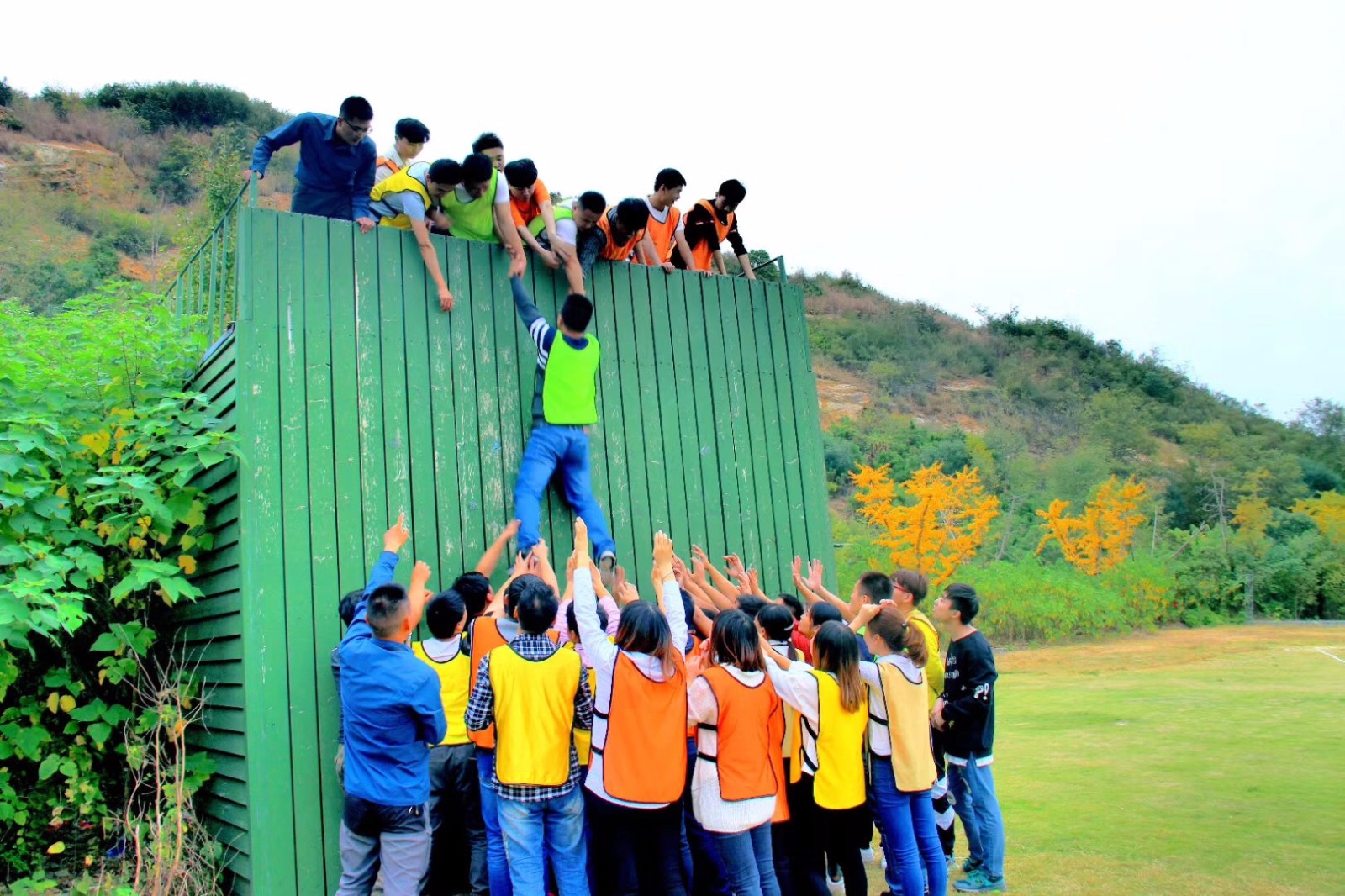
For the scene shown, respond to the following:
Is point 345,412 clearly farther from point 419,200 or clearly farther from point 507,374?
point 419,200

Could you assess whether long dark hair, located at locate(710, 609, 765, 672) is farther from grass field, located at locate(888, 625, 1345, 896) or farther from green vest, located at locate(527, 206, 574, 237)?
green vest, located at locate(527, 206, 574, 237)

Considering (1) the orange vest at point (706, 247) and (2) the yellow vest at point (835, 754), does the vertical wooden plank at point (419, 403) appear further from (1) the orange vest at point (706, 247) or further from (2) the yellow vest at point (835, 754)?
(1) the orange vest at point (706, 247)

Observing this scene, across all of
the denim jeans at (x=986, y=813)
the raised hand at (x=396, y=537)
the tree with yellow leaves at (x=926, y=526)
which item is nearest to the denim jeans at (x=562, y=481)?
the raised hand at (x=396, y=537)

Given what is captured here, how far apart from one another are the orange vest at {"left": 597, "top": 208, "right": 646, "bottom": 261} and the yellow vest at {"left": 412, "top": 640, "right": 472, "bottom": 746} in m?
3.36

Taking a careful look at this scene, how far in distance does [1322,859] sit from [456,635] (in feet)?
18.8

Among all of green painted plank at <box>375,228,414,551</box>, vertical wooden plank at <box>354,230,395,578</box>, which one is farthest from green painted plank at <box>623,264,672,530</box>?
vertical wooden plank at <box>354,230,395,578</box>

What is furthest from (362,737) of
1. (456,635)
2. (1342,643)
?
(1342,643)

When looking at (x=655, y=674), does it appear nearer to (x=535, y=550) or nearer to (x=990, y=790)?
(x=535, y=550)

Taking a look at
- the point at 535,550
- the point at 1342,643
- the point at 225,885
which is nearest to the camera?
the point at 225,885

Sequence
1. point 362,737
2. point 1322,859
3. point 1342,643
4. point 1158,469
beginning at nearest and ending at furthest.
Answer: point 362,737 → point 1322,859 → point 1342,643 → point 1158,469

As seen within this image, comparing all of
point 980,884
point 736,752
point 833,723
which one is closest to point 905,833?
point 833,723

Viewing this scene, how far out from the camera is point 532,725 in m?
3.92

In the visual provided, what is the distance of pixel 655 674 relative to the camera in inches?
157

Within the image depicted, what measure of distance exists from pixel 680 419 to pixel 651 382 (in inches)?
14.3
